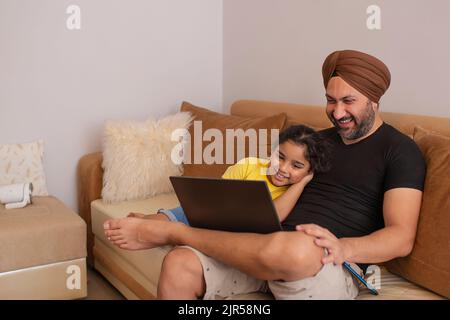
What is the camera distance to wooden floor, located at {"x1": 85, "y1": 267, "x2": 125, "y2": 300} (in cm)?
256

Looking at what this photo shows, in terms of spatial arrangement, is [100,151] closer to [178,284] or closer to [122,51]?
[122,51]

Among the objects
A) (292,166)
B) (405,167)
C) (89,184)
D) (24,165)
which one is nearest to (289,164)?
(292,166)

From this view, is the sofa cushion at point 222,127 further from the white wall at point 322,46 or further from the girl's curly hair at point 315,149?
the girl's curly hair at point 315,149

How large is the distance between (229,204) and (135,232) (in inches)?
16.8

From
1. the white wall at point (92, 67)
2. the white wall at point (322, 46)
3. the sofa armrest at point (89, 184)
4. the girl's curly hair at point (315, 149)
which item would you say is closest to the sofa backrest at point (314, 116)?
the white wall at point (322, 46)

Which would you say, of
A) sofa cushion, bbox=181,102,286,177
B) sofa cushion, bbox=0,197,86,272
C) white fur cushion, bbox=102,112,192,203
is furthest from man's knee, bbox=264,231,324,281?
white fur cushion, bbox=102,112,192,203

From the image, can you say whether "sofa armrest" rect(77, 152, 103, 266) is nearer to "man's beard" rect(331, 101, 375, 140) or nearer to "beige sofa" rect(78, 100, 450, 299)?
"beige sofa" rect(78, 100, 450, 299)

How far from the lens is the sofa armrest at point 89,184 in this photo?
9.03ft

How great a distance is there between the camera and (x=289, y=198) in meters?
1.83
